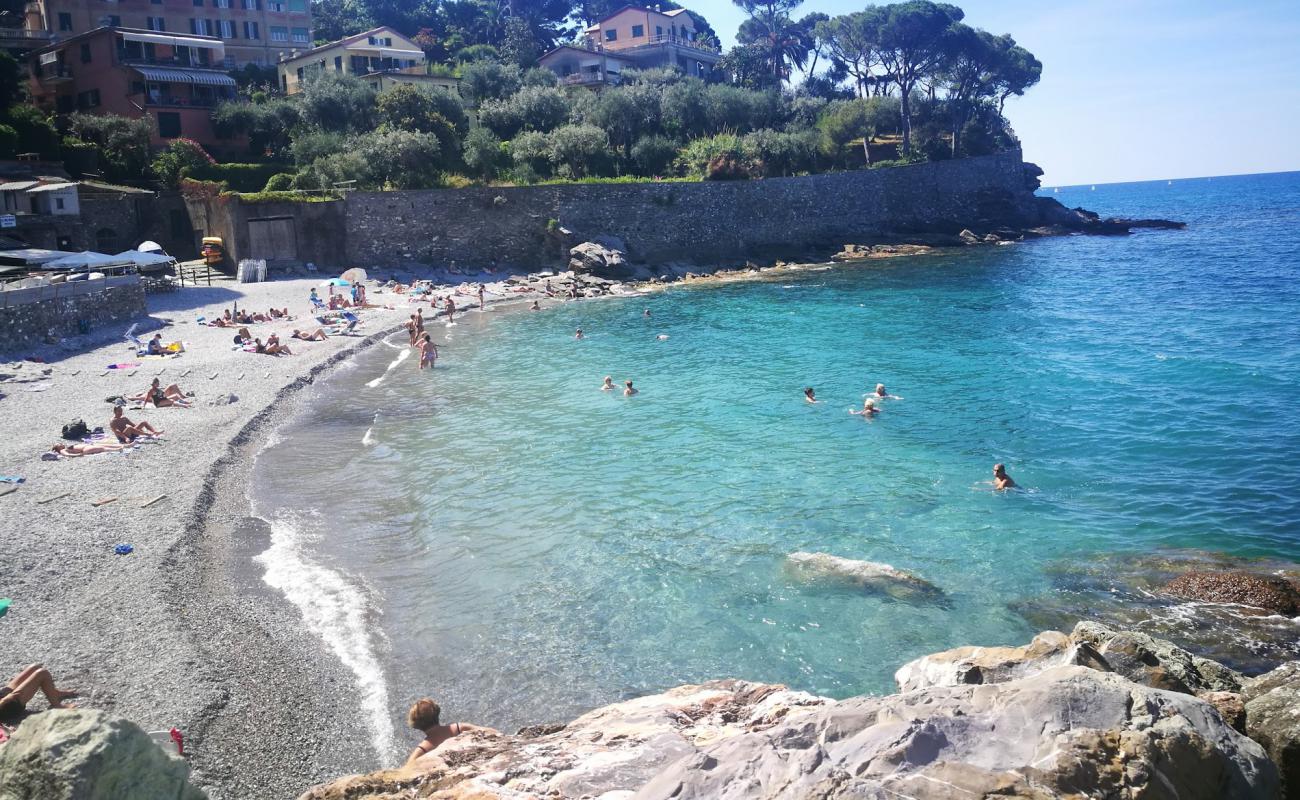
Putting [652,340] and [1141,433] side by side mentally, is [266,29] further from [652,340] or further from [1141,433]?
[1141,433]

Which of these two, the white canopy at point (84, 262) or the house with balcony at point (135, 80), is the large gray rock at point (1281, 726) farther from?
the house with balcony at point (135, 80)

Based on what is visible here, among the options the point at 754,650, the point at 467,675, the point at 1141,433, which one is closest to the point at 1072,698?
the point at 754,650

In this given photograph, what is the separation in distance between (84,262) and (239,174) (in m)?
17.4

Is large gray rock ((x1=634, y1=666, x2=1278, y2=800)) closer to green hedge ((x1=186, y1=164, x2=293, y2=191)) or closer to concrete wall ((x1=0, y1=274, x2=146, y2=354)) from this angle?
concrete wall ((x1=0, y1=274, x2=146, y2=354))

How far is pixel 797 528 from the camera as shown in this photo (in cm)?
1474

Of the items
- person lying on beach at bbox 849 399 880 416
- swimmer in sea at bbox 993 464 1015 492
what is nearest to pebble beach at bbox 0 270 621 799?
swimmer in sea at bbox 993 464 1015 492

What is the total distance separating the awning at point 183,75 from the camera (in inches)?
1934

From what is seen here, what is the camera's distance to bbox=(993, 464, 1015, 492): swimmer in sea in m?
16.3

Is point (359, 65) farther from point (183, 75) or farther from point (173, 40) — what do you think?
point (183, 75)

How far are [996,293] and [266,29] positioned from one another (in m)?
54.5

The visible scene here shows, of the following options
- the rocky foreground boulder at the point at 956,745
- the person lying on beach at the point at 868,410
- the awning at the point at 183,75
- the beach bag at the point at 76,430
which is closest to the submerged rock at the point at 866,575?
the rocky foreground boulder at the point at 956,745

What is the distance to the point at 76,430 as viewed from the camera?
18.1m

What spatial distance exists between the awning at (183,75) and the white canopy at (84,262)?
22676 millimetres

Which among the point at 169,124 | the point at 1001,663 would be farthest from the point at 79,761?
the point at 169,124
